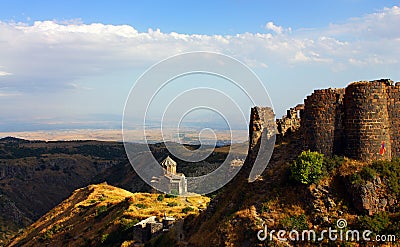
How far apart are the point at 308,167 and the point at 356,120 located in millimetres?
2830

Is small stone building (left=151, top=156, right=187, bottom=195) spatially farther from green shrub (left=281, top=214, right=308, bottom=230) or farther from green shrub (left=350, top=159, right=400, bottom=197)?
green shrub (left=350, top=159, right=400, bottom=197)

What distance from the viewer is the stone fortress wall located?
17266 millimetres

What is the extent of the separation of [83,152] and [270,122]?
16629cm

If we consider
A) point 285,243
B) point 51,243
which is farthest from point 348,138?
point 51,243

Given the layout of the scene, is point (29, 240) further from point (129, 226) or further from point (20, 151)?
point (20, 151)

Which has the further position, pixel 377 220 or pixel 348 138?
pixel 348 138

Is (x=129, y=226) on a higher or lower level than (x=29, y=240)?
higher

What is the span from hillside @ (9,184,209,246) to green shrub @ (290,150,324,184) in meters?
14.4

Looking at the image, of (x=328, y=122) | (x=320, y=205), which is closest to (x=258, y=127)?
(x=328, y=122)

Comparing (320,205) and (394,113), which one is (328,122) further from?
(320,205)

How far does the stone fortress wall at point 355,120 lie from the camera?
1727 cm

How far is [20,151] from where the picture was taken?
166 meters

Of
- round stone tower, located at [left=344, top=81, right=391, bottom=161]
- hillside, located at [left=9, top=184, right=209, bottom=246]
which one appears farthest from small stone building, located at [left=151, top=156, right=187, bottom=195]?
round stone tower, located at [left=344, top=81, right=391, bottom=161]

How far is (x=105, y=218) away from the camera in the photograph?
41469 millimetres
